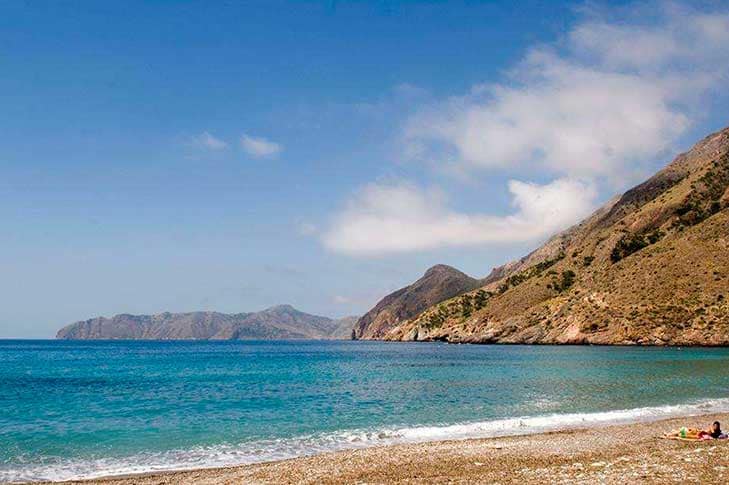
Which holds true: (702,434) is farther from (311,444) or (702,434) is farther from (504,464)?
(311,444)

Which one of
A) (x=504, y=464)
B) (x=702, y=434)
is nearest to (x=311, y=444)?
(x=504, y=464)

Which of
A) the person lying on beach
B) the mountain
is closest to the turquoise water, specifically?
the person lying on beach

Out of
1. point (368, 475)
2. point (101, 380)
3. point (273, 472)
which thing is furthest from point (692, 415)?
point (101, 380)

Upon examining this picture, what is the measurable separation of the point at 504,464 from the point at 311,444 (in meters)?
11.6

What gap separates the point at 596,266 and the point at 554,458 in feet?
576

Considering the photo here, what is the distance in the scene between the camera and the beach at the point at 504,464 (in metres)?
19.5

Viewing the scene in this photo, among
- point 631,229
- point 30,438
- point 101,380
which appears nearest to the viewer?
point 30,438

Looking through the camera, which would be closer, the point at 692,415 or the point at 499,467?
the point at 499,467

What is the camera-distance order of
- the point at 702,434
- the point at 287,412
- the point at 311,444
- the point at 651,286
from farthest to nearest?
the point at 651,286, the point at 287,412, the point at 311,444, the point at 702,434

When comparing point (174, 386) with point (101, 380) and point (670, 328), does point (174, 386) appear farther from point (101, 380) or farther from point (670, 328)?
point (670, 328)

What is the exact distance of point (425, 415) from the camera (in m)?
39.7

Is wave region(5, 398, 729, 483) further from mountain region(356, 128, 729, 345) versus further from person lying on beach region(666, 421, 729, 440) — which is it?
mountain region(356, 128, 729, 345)

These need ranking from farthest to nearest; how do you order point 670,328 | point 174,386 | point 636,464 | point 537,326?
point 537,326
point 670,328
point 174,386
point 636,464

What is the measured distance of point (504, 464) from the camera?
74.2 feet
